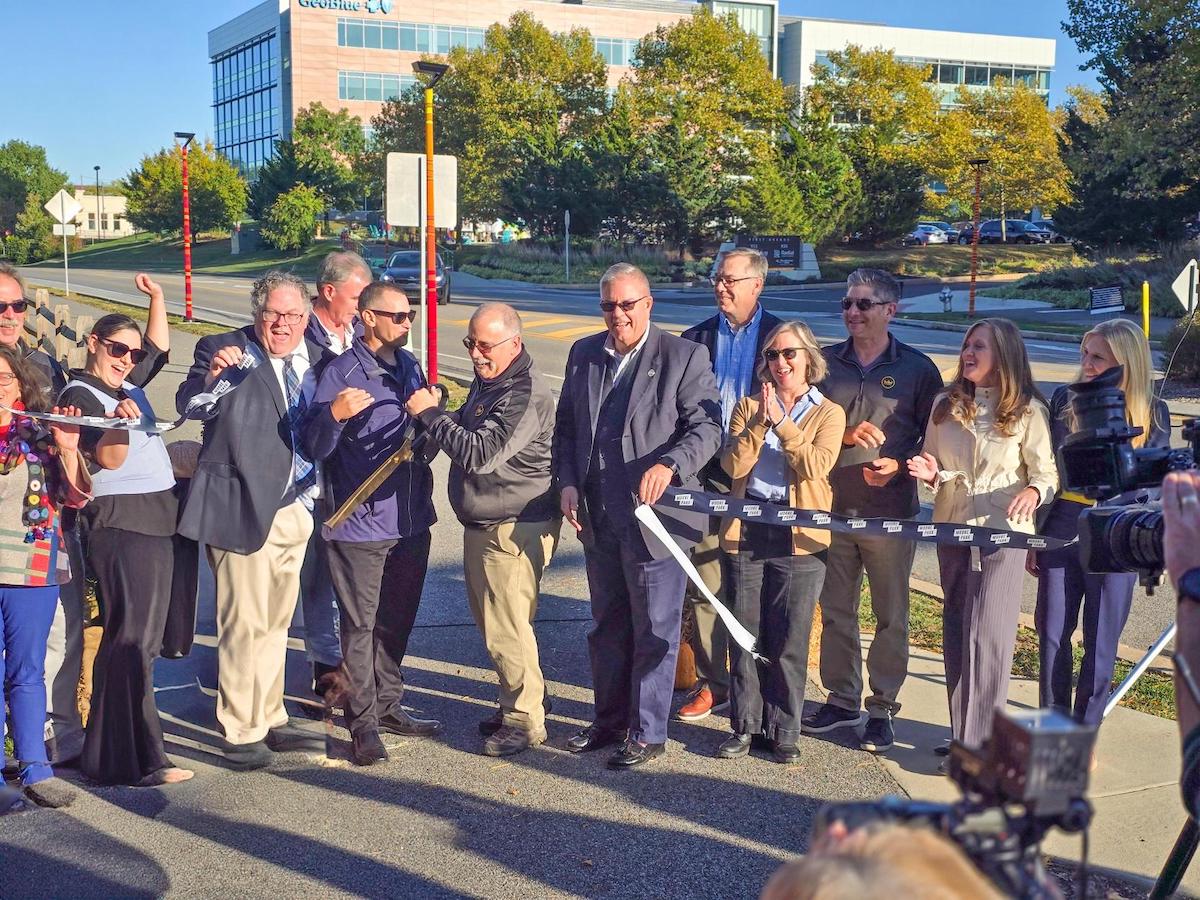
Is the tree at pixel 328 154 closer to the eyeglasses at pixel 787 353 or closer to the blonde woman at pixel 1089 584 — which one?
the eyeglasses at pixel 787 353

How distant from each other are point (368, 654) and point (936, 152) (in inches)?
2225

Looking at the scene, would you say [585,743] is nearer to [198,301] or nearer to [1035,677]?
[1035,677]

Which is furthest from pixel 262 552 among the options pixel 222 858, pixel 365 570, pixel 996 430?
pixel 996 430

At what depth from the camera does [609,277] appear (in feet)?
17.6

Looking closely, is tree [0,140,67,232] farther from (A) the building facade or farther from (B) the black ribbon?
(B) the black ribbon

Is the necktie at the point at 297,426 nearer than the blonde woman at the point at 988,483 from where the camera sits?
No

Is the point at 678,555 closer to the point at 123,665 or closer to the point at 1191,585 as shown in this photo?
the point at 123,665

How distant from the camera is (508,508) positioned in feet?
17.7

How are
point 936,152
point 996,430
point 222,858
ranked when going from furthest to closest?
point 936,152 → point 996,430 → point 222,858

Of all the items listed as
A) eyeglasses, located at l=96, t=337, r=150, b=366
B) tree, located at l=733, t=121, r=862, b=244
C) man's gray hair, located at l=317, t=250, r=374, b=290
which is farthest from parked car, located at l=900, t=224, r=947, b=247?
eyeglasses, located at l=96, t=337, r=150, b=366

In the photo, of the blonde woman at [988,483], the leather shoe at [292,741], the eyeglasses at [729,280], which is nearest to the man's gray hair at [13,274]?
the leather shoe at [292,741]

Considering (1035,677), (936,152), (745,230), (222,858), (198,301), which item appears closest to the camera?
(222,858)

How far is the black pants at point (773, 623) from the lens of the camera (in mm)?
5324

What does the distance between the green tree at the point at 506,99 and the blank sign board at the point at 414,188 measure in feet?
146
